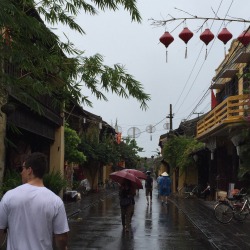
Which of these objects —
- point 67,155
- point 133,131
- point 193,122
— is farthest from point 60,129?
point 193,122

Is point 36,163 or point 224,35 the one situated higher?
point 224,35

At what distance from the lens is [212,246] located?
1118 cm

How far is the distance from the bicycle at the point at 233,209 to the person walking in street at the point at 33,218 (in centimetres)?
1273

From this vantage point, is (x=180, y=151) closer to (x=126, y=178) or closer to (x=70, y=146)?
(x=70, y=146)

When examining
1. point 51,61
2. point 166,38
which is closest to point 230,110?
point 166,38

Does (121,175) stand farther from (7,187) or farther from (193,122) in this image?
(193,122)

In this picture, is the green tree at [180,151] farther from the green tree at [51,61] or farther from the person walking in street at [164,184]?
the green tree at [51,61]

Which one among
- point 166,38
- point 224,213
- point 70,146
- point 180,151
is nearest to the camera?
point 166,38

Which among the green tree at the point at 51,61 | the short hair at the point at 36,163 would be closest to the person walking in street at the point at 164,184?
the green tree at the point at 51,61

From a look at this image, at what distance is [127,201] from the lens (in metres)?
13.4

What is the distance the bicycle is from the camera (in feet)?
52.8

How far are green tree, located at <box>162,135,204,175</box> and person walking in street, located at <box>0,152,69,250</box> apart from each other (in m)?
28.8

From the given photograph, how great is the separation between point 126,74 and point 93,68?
1.52ft

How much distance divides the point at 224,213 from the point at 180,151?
70.0 ft
